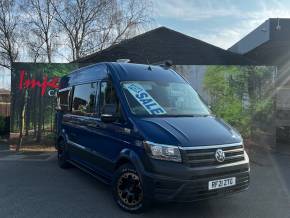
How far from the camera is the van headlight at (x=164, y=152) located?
5004 mm

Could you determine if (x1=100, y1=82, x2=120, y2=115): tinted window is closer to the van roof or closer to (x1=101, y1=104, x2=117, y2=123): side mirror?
(x1=101, y1=104, x2=117, y2=123): side mirror

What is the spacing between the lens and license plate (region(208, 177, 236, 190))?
5.11 meters

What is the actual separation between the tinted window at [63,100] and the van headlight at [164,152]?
4.11 m

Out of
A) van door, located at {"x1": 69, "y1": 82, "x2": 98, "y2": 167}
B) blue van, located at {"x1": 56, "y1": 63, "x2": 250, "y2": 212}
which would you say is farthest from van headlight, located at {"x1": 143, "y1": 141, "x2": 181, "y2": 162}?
van door, located at {"x1": 69, "y1": 82, "x2": 98, "y2": 167}

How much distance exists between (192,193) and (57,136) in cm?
525

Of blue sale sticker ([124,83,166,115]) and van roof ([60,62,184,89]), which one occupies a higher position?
van roof ([60,62,184,89])

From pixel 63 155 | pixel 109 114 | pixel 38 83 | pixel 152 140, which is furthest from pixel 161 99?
pixel 38 83

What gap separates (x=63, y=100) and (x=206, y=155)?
16.7 feet

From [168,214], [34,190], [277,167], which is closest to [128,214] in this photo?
[168,214]

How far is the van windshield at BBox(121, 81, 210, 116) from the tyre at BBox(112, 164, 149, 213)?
94 cm

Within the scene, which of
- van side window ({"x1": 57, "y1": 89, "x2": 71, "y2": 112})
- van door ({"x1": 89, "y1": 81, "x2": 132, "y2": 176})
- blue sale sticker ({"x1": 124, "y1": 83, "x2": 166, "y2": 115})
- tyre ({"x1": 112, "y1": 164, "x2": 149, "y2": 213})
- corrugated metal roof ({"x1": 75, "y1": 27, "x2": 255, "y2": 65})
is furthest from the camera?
corrugated metal roof ({"x1": 75, "y1": 27, "x2": 255, "y2": 65})

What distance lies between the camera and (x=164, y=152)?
503 cm

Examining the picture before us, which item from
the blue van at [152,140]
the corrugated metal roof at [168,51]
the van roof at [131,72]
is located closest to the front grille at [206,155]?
the blue van at [152,140]

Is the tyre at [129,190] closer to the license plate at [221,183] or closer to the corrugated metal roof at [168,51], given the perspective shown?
the license plate at [221,183]
